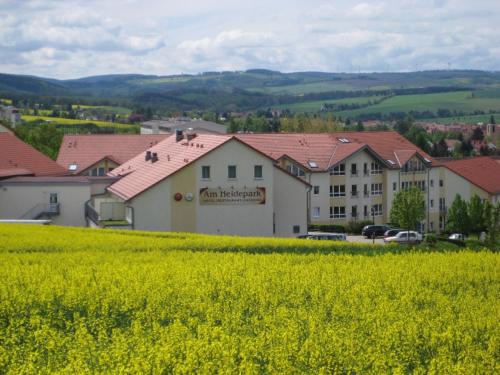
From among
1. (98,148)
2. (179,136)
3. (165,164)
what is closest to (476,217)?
(179,136)

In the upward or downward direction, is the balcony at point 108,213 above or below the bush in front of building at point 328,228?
above

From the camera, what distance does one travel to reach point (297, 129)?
146 meters

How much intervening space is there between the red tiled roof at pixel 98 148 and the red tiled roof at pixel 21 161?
53.9ft

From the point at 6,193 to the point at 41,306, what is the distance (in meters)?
38.4

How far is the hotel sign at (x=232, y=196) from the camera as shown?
56375mm

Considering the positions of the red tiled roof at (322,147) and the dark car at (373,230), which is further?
the red tiled roof at (322,147)

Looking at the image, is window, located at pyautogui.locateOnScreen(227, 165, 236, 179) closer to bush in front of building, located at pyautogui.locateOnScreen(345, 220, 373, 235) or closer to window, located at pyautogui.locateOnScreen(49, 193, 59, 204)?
window, located at pyautogui.locateOnScreen(49, 193, 59, 204)

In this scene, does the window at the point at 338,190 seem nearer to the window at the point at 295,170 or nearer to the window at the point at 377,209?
the window at the point at 295,170

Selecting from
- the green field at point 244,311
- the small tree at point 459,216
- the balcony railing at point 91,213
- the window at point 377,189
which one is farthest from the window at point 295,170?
the green field at point 244,311

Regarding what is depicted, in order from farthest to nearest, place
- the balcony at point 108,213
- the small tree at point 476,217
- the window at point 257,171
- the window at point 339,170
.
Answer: the window at point 339,170 → the small tree at point 476,217 → the window at point 257,171 → the balcony at point 108,213

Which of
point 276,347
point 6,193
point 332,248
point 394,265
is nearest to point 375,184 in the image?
point 6,193

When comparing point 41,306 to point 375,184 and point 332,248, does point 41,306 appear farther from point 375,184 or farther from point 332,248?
point 375,184

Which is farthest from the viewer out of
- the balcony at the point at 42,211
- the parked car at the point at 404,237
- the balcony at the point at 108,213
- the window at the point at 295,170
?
the window at the point at 295,170

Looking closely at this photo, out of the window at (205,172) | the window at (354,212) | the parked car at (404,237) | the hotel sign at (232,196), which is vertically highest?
the window at (205,172)
